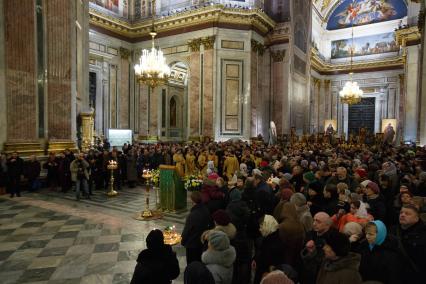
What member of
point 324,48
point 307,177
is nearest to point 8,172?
point 307,177

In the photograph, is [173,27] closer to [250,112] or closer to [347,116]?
[250,112]

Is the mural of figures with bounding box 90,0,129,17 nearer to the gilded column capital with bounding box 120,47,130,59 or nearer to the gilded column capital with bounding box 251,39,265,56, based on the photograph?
the gilded column capital with bounding box 120,47,130,59

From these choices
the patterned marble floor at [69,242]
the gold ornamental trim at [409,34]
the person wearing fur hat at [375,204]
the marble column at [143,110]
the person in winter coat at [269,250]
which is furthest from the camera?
the marble column at [143,110]

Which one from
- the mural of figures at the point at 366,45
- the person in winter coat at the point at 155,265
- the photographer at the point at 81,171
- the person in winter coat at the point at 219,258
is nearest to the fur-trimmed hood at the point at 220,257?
the person in winter coat at the point at 219,258

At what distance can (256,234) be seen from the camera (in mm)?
4551

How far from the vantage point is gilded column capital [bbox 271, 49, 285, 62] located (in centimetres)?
2170

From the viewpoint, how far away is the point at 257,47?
770 inches

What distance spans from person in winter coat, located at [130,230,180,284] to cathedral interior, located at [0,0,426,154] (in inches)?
376

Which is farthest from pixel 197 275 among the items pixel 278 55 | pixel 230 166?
pixel 278 55

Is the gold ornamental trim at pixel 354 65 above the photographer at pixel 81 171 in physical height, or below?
above

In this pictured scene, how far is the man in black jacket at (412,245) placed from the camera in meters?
2.69

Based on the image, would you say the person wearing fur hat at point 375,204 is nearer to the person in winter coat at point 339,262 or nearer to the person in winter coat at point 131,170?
the person in winter coat at point 339,262

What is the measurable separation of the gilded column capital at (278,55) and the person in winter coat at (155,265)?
2088 cm

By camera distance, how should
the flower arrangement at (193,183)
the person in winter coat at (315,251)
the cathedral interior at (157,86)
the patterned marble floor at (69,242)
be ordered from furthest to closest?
the flower arrangement at (193,183) → the cathedral interior at (157,86) → the patterned marble floor at (69,242) → the person in winter coat at (315,251)
